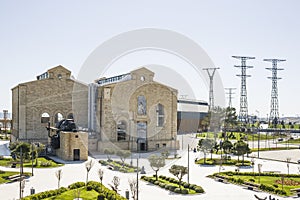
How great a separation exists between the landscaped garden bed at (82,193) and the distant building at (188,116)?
177 feet

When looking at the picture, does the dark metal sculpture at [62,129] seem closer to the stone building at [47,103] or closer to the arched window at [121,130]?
the stone building at [47,103]

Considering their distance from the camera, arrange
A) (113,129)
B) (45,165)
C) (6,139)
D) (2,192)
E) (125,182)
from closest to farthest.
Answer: (2,192) → (125,182) → (45,165) → (113,129) → (6,139)

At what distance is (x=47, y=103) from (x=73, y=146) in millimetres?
11914

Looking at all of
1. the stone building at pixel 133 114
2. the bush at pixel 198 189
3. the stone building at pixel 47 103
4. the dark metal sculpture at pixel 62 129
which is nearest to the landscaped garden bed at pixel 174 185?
the bush at pixel 198 189

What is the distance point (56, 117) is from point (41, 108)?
8.82 feet

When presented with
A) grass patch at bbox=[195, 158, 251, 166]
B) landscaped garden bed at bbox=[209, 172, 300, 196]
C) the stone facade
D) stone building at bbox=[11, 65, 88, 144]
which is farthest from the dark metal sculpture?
landscaped garden bed at bbox=[209, 172, 300, 196]

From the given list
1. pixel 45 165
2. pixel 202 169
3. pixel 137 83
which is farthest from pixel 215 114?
pixel 45 165

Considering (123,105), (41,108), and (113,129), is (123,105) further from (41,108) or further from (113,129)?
(41,108)

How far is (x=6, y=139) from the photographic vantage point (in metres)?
60.6

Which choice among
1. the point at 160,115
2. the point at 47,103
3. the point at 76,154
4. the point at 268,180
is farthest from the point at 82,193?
the point at 160,115

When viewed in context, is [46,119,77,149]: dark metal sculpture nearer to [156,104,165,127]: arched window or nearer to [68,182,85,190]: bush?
[156,104,165,127]: arched window

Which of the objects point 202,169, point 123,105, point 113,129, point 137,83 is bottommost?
point 202,169

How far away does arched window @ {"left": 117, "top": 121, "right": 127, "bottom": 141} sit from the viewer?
155 feet

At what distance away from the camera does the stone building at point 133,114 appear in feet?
152
